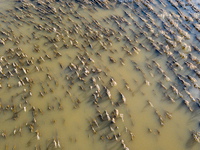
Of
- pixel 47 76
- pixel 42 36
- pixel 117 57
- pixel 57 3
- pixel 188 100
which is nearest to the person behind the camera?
pixel 188 100

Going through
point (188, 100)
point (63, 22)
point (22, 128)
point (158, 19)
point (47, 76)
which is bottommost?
point (22, 128)

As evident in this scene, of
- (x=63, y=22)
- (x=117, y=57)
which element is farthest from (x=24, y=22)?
(x=117, y=57)

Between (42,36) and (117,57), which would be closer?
(117,57)

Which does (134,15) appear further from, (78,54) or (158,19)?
(78,54)

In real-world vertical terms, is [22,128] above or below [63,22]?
below

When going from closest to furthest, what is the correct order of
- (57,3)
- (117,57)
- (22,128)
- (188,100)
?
(22,128), (188,100), (117,57), (57,3)

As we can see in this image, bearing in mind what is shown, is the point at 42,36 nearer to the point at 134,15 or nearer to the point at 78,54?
the point at 78,54
